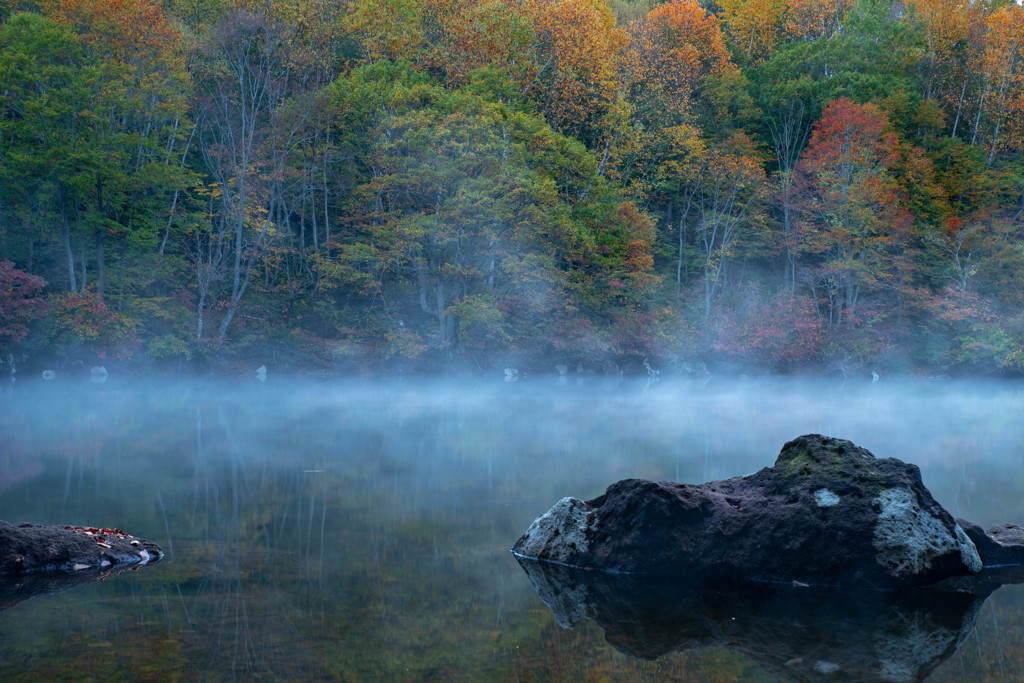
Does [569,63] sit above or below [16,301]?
above

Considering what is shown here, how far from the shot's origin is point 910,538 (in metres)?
5.73

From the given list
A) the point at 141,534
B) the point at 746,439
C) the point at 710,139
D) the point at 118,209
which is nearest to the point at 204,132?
the point at 118,209

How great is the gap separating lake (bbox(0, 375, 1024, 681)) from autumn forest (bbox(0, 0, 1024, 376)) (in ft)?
29.3

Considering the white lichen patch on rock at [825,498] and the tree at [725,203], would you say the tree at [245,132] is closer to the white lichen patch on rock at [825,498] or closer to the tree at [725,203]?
the tree at [725,203]

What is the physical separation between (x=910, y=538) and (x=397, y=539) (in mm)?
3988

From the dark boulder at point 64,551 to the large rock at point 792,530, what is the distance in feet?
9.77

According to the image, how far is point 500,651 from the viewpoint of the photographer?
4535mm

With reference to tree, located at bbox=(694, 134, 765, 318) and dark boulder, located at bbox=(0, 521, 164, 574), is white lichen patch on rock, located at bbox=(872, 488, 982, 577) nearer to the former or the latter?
dark boulder, located at bbox=(0, 521, 164, 574)

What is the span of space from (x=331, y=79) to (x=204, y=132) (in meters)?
5.19

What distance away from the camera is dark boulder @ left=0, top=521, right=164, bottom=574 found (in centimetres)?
567

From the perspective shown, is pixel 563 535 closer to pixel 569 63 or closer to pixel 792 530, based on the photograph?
pixel 792 530

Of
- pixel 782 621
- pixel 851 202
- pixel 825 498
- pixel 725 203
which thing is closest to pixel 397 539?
pixel 782 621

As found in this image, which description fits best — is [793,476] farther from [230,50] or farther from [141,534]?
[230,50]

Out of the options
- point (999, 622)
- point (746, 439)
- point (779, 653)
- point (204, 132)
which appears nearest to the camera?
point (779, 653)
